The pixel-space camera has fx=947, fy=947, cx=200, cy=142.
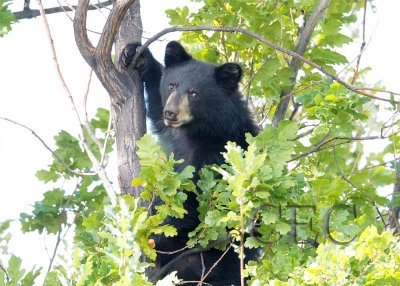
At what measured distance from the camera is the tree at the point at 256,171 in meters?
5.25

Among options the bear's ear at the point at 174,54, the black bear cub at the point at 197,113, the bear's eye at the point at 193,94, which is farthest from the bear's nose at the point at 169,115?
the bear's ear at the point at 174,54

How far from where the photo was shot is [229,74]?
347 inches

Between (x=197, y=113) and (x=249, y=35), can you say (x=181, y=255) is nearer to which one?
(x=249, y=35)

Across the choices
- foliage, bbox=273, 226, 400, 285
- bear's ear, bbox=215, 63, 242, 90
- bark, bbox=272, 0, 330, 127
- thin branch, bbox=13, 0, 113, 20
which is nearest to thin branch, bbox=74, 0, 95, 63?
thin branch, bbox=13, 0, 113, 20

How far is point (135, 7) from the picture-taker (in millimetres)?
7613

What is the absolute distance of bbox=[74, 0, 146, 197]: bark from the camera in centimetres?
695

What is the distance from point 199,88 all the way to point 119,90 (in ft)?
6.24

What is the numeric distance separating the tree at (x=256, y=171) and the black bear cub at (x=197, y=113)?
21 cm

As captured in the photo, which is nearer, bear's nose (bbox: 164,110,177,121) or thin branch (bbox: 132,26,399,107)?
thin branch (bbox: 132,26,399,107)

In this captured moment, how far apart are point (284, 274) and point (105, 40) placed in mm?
2413

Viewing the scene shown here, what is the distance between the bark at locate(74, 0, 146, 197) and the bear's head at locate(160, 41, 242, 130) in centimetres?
141

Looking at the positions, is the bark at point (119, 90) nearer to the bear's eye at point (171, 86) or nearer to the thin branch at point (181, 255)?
the thin branch at point (181, 255)

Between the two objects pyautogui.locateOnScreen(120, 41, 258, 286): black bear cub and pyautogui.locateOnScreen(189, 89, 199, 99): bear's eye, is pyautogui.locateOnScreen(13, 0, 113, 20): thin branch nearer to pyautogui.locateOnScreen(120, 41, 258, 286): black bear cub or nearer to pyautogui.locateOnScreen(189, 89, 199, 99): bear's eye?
pyautogui.locateOnScreen(120, 41, 258, 286): black bear cub

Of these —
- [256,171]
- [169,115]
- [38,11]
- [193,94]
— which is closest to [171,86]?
[193,94]
